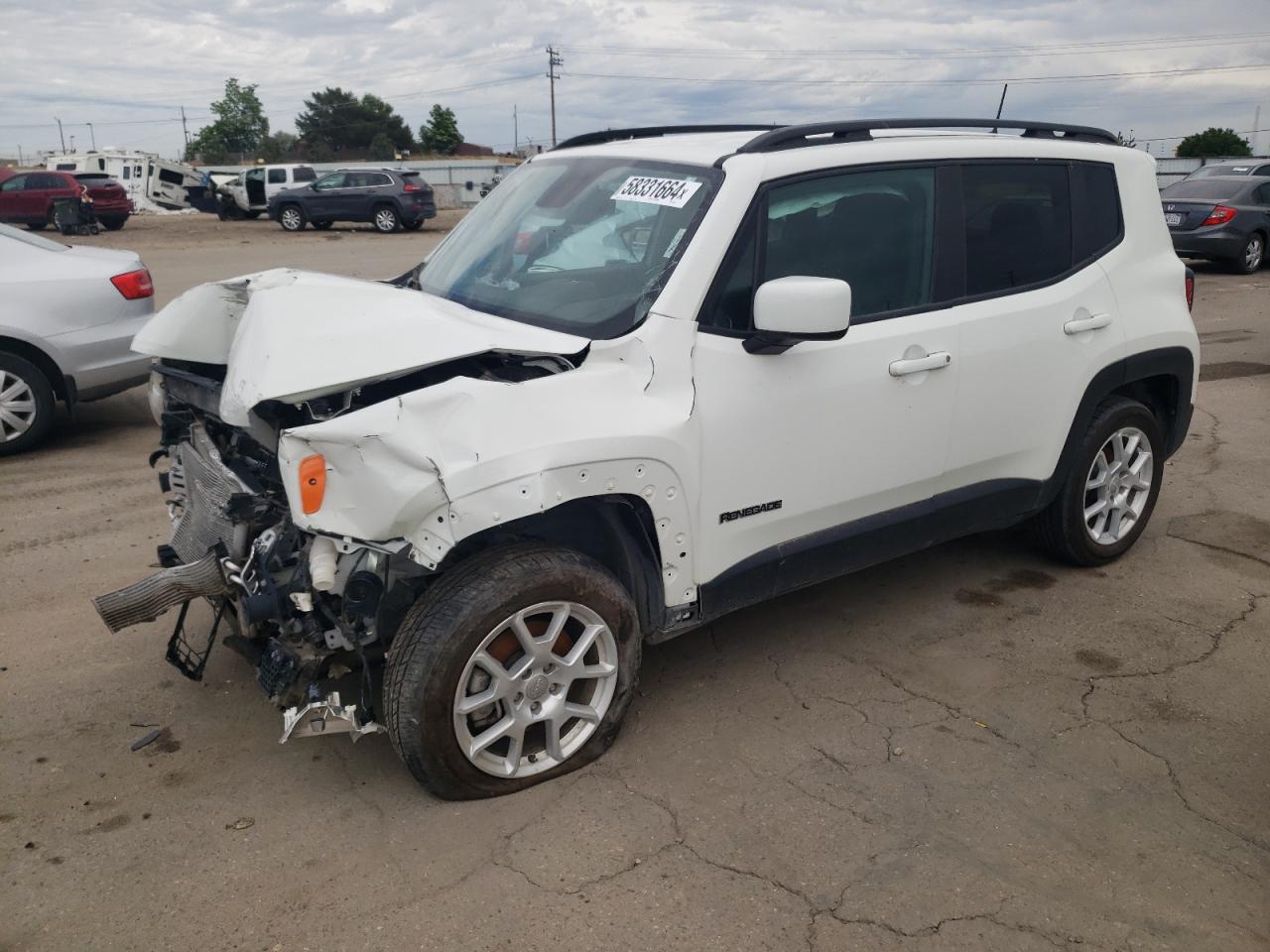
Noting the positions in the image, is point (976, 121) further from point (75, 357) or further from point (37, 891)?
point (75, 357)

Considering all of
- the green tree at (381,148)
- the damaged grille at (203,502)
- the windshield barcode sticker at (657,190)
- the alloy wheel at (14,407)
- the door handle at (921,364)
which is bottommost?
the alloy wheel at (14,407)

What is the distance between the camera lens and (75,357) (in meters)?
6.78

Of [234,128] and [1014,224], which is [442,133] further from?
[1014,224]

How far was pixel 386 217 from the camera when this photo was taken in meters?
28.3

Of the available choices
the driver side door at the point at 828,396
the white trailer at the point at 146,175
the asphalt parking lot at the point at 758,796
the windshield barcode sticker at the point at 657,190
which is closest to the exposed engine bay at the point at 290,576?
the asphalt parking lot at the point at 758,796

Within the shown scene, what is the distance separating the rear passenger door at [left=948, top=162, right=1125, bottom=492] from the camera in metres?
4.04

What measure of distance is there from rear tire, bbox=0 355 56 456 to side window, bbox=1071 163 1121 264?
20.4 ft

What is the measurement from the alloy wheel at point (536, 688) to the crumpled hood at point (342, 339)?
811mm

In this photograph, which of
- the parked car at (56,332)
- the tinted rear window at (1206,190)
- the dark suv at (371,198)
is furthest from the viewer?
the dark suv at (371,198)

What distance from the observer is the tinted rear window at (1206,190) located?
1622 cm

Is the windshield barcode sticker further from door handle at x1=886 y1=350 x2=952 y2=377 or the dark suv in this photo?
the dark suv

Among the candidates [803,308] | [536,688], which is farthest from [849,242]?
[536,688]

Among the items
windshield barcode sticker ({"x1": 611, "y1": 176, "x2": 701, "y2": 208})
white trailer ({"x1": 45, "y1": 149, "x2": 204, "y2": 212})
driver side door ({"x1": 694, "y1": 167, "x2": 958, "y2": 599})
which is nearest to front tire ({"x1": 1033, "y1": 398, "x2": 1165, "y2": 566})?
driver side door ({"x1": 694, "y1": 167, "x2": 958, "y2": 599})

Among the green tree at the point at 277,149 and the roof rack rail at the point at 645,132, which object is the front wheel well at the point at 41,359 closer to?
the roof rack rail at the point at 645,132
